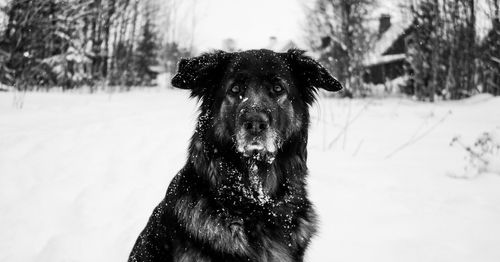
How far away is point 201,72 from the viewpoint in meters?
2.52

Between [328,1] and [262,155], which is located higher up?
[328,1]

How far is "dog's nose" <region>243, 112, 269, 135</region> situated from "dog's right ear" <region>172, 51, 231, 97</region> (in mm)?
566

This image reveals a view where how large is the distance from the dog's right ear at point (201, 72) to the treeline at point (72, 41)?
10036 millimetres

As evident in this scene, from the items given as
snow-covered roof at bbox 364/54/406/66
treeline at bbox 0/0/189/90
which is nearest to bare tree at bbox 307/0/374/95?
snow-covered roof at bbox 364/54/406/66

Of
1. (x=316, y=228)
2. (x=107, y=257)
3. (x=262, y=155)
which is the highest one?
(x=262, y=155)

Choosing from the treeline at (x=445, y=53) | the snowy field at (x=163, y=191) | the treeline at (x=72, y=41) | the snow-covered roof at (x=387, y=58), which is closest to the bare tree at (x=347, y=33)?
the treeline at (x=445, y=53)

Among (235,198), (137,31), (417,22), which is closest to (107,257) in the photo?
(235,198)

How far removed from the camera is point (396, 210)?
369 centimetres

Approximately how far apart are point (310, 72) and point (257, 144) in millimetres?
882

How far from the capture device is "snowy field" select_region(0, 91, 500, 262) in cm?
297

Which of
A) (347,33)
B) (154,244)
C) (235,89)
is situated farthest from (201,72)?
(347,33)

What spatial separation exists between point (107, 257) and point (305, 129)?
199 cm

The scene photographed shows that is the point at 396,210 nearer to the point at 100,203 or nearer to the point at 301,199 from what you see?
the point at 301,199

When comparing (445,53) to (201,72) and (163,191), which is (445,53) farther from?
(201,72)
